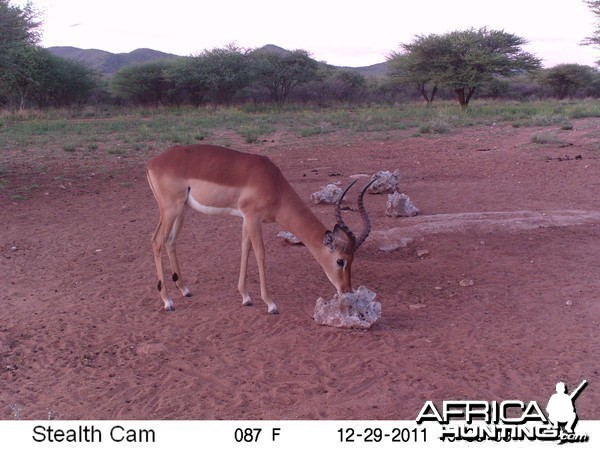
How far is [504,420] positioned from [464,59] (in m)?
37.4

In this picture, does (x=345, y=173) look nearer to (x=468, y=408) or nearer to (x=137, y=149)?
(x=137, y=149)

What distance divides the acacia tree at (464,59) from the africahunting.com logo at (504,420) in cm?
3505

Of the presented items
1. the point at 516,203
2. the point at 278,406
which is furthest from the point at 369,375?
the point at 516,203

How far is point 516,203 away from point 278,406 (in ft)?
25.5

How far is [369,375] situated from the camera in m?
5.07

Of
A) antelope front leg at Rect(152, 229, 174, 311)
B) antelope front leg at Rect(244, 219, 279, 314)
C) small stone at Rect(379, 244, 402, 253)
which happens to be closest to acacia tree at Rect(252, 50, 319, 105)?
small stone at Rect(379, 244, 402, 253)

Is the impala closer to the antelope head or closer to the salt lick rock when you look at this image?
the antelope head

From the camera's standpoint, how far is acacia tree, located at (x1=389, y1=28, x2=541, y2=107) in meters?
37.8

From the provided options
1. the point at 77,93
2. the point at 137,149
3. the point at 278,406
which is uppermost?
the point at 77,93

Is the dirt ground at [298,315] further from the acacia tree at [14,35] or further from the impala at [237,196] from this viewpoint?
the acacia tree at [14,35]

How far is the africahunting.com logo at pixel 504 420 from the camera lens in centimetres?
373

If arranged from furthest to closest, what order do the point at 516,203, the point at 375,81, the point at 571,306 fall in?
the point at 375,81 → the point at 516,203 → the point at 571,306

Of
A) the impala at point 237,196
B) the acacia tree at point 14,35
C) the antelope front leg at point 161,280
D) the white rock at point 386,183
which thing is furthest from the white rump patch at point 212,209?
the acacia tree at point 14,35

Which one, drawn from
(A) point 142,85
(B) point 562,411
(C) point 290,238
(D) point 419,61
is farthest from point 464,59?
(B) point 562,411
